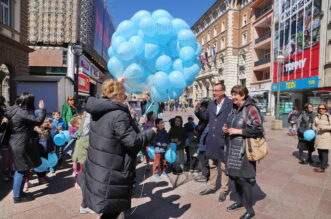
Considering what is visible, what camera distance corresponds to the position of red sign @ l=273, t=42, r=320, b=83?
1855 centimetres

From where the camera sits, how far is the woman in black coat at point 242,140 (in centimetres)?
266

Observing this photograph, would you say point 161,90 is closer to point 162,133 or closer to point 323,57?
point 162,133

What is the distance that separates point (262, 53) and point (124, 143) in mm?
32121

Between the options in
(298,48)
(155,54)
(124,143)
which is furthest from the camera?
(298,48)

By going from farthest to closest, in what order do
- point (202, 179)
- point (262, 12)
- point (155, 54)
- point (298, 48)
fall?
point (262, 12) → point (298, 48) → point (202, 179) → point (155, 54)

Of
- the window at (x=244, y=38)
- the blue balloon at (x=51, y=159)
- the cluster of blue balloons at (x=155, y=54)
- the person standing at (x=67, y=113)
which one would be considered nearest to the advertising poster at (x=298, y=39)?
the window at (x=244, y=38)

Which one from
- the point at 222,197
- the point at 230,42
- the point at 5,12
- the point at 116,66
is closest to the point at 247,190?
the point at 222,197

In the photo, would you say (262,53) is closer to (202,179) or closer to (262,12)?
(262,12)

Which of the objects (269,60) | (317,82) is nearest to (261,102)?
(269,60)

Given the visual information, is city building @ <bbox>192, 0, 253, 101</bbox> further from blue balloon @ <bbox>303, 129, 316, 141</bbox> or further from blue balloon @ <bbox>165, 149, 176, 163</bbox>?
blue balloon @ <bbox>165, 149, 176, 163</bbox>

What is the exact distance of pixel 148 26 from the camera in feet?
11.9

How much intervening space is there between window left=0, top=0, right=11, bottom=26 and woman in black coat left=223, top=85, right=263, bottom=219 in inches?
537

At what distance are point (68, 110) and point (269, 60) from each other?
26378mm

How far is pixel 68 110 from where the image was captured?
5668 mm
